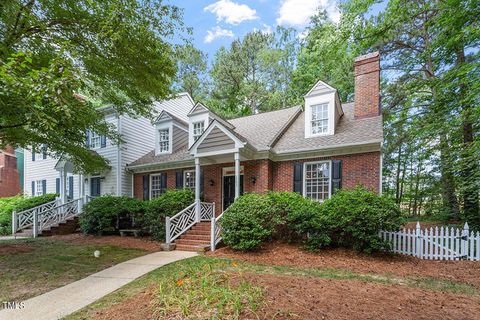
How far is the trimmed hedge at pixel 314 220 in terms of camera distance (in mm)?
7395

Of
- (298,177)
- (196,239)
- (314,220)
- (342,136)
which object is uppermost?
(342,136)

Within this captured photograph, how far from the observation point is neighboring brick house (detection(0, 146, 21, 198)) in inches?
887

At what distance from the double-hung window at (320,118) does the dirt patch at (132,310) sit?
886 cm

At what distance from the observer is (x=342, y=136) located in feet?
32.4

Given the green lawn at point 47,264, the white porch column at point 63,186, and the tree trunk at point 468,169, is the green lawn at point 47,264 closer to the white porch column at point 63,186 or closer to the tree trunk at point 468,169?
the white porch column at point 63,186

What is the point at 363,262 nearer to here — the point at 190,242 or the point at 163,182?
the point at 190,242

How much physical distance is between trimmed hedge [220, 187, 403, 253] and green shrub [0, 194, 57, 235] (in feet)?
43.0

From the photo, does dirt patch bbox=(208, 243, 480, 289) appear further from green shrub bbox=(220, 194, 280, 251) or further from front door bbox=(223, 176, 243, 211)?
front door bbox=(223, 176, 243, 211)

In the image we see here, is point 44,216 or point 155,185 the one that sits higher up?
point 155,185

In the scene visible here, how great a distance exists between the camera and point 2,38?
6312mm

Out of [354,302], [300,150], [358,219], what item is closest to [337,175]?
[300,150]

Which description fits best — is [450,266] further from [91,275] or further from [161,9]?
[161,9]

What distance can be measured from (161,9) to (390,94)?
15.5 m

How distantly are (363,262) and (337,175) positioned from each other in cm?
341
